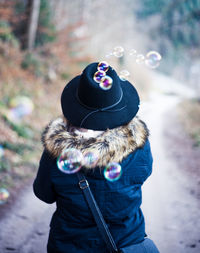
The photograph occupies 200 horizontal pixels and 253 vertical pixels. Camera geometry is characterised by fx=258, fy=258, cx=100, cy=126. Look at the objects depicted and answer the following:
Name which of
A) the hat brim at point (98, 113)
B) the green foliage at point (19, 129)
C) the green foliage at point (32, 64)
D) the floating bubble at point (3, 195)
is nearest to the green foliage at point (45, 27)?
the green foliage at point (32, 64)

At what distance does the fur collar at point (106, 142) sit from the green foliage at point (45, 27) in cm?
1373

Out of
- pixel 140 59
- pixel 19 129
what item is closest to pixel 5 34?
pixel 19 129

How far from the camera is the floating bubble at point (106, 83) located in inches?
72.2

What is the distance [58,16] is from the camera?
19.2 metres

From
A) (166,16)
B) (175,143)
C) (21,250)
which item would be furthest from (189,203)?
(166,16)

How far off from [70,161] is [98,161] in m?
0.24

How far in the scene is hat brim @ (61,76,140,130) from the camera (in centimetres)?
182

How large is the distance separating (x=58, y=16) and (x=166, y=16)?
16.7 m

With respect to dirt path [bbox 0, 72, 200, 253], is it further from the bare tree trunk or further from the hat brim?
the bare tree trunk

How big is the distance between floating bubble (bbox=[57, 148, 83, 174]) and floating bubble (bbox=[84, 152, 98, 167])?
0.05 metres

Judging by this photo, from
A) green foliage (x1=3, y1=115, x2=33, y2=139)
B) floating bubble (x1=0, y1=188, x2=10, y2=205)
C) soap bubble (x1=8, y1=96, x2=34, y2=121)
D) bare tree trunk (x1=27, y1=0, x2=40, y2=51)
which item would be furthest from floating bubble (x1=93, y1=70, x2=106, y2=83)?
bare tree trunk (x1=27, y1=0, x2=40, y2=51)

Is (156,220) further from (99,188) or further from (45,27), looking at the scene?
(45,27)

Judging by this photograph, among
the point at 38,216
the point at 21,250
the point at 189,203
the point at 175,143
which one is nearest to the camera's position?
the point at 21,250

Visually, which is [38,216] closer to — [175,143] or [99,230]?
[99,230]
